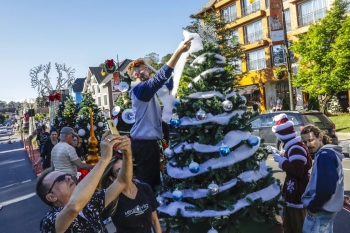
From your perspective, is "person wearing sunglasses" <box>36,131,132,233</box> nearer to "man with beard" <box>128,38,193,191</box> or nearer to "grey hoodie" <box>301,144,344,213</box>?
"man with beard" <box>128,38,193,191</box>

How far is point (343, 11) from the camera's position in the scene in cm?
2259

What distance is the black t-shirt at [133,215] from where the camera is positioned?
288 cm

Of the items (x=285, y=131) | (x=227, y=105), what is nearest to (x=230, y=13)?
(x=285, y=131)

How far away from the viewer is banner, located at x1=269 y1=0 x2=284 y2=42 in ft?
59.5

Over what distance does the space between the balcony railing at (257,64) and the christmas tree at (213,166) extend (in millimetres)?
30703

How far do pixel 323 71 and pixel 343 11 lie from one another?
437 centimetres

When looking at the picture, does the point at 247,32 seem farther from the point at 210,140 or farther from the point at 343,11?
the point at 210,140

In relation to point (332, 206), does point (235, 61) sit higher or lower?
higher

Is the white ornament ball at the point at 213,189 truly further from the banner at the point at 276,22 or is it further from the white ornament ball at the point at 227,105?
the banner at the point at 276,22

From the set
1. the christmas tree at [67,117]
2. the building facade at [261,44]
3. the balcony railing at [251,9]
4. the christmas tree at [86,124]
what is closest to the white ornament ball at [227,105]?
the christmas tree at [86,124]

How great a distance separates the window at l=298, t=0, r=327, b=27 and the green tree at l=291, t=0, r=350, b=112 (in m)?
4.58

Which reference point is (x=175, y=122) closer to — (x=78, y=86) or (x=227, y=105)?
(x=227, y=105)

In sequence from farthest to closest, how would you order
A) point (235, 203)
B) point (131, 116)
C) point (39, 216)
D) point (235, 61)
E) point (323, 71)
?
point (235, 61), point (323, 71), point (39, 216), point (131, 116), point (235, 203)

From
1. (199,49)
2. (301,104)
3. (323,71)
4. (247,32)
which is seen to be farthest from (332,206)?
(247,32)
